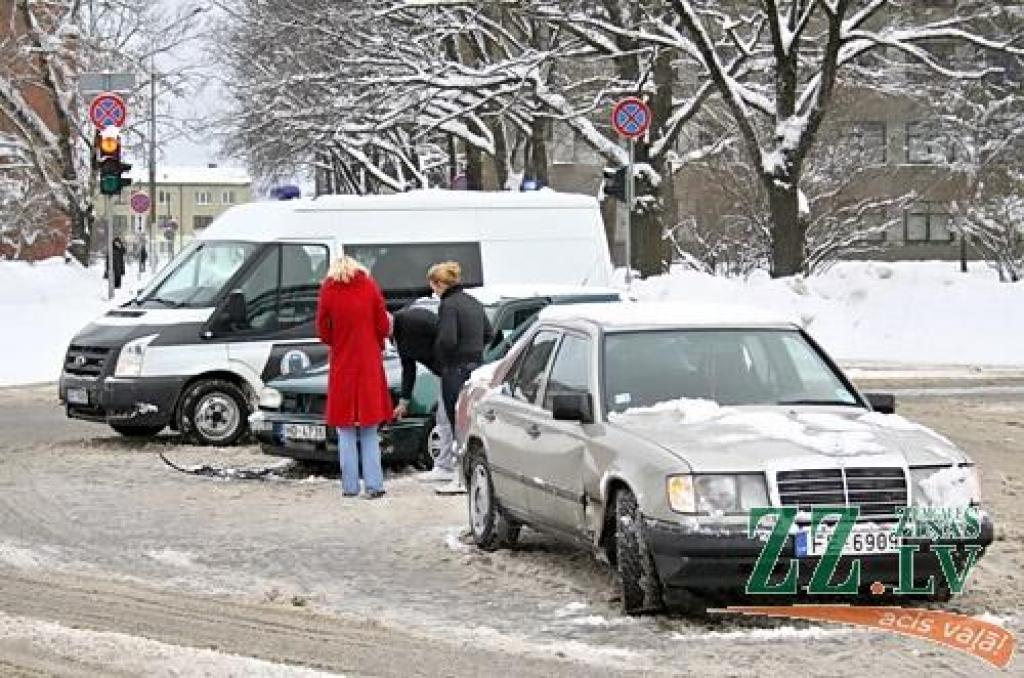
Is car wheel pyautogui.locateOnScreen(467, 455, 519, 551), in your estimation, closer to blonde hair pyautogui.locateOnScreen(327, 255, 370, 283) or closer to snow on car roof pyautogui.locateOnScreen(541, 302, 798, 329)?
snow on car roof pyautogui.locateOnScreen(541, 302, 798, 329)

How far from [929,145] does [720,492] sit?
184 feet

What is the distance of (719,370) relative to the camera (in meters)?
9.72

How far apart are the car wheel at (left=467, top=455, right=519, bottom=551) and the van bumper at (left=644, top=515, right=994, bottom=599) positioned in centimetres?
243

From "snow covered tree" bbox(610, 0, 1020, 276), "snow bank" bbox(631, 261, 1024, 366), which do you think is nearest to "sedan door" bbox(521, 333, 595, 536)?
"snow bank" bbox(631, 261, 1024, 366)

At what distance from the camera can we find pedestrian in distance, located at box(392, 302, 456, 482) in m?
14.0

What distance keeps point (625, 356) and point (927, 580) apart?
210 cm

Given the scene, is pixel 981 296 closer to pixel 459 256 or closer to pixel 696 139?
pixel 459 256

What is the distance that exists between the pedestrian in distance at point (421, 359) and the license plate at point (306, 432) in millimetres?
646

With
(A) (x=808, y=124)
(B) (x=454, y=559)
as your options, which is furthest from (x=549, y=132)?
(B) (x=454, y=559)

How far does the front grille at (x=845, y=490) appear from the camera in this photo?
8.27m

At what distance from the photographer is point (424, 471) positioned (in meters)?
14.8

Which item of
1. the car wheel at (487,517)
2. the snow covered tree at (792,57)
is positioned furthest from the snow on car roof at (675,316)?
the snow covered tree at (792,57)

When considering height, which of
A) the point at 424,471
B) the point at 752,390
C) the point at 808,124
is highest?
the point at 808,124

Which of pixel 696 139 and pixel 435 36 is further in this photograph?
pixel 696 139
